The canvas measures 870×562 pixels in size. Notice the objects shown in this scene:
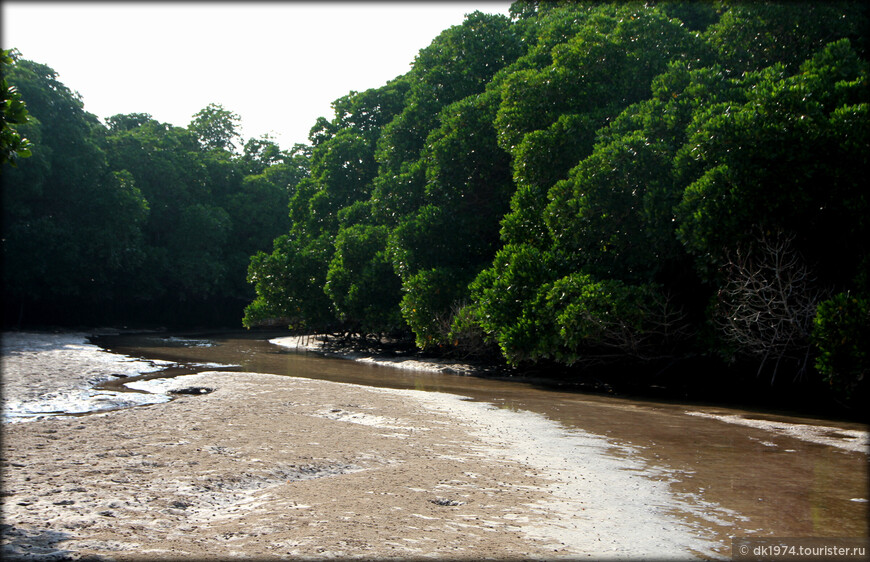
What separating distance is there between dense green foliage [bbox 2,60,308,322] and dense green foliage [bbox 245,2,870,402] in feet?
44.4

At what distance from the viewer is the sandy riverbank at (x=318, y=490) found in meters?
4.64

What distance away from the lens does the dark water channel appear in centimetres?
571

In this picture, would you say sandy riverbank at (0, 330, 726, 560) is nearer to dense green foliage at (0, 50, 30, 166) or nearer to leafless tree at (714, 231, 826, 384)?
dense green foliage at (0, 50, 30, 166)

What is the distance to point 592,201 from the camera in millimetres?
14242

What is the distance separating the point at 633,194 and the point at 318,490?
10.2 meters

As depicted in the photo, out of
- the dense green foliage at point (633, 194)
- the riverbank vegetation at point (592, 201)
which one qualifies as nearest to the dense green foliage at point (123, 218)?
the riverbank vegetation at point (592, 201)

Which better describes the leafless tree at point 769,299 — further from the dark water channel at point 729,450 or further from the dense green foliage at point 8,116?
the dense green foliage at point 8,116

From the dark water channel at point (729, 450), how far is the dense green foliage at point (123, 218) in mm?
15032

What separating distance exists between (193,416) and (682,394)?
1031 cm

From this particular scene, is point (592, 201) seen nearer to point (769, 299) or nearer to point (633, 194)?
point (633, 194)

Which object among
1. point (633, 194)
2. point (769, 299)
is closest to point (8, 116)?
point (633, 194)

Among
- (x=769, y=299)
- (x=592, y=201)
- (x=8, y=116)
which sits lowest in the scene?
(x=769, y=299)

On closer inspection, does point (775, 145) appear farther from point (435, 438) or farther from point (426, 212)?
point (426, 212)

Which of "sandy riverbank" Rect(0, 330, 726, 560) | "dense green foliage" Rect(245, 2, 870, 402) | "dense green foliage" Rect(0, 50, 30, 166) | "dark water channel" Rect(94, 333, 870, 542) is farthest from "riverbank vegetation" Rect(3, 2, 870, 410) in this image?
"dense green foliage" Rect(0, 50, 30, 166)
